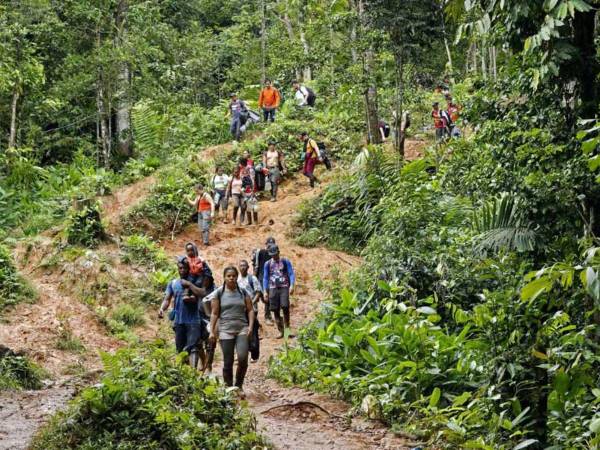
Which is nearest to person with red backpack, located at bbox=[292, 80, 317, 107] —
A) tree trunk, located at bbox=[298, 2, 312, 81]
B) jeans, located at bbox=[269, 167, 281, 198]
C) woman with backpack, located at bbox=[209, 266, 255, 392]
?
tree trunk, located at bbox=[298, 2, 312, 81]

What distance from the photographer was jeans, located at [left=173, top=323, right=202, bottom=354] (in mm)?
11266

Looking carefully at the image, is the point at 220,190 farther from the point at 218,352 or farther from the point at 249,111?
the point at 218,352

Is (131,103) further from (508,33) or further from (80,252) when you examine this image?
(508,33)

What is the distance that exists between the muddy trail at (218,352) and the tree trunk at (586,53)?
12.7 feet

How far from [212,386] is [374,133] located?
13289 millimetres

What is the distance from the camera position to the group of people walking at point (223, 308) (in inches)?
392

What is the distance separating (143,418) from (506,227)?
4.47 m

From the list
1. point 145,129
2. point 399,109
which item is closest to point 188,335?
point 399,109

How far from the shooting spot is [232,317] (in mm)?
9922

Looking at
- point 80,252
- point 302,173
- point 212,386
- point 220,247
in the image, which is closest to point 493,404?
point 212,386

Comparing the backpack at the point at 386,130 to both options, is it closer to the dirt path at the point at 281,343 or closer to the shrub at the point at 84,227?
the dirt path at the point at 281,343

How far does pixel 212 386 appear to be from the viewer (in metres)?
8.66

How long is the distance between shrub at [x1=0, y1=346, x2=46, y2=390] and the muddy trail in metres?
0.22

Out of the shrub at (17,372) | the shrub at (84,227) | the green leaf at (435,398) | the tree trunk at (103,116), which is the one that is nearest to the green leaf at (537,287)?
the green leaf at (435,398)
